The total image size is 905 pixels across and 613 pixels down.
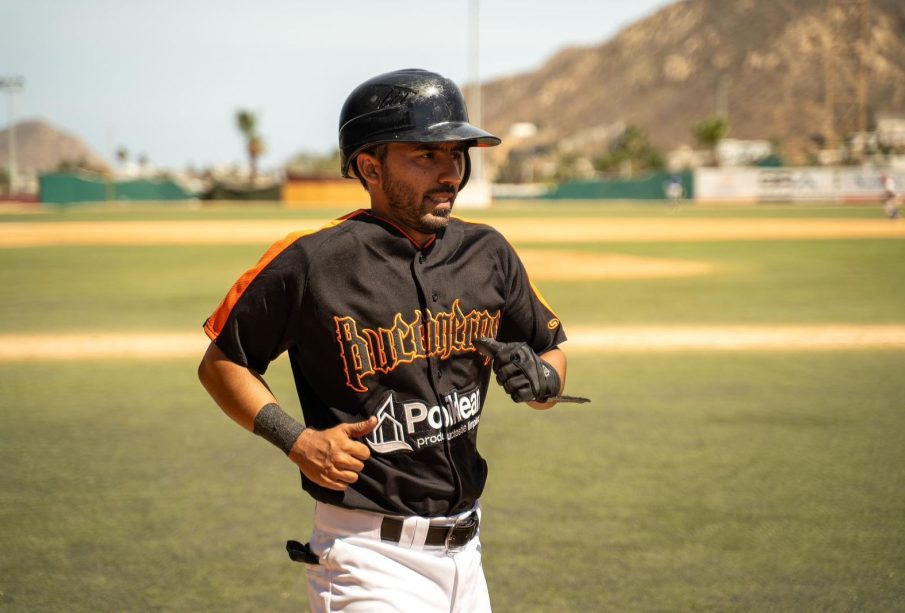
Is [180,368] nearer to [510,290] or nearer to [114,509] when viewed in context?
[114,509]

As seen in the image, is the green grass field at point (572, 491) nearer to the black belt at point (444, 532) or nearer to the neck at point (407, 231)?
the black belt at point (444, 532)

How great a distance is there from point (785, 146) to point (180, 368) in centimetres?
15080

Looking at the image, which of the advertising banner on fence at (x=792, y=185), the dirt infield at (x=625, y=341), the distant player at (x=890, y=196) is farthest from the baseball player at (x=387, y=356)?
the advertising banner on fence at (x=792, y=185)

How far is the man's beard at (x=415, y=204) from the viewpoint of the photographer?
247cm

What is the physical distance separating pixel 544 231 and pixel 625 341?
791 inches

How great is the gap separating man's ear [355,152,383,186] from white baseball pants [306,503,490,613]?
33.1 inches

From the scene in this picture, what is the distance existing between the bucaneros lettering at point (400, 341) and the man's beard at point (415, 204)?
Result: 0.22 meters

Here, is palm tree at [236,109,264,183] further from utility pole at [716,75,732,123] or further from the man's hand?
the man's hand

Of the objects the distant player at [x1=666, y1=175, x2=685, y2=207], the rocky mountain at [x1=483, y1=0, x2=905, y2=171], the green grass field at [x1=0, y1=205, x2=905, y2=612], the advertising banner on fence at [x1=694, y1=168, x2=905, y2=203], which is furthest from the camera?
the rocky mountain at [x1=483, y1=0, x2=905, y2=171]

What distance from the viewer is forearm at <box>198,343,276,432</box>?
241 cm

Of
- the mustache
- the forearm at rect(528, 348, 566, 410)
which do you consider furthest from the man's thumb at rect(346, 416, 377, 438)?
the mustache

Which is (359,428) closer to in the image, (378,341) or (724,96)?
(378,341)

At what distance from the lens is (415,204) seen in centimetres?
247

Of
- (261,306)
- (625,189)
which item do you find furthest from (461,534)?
(625,189)
